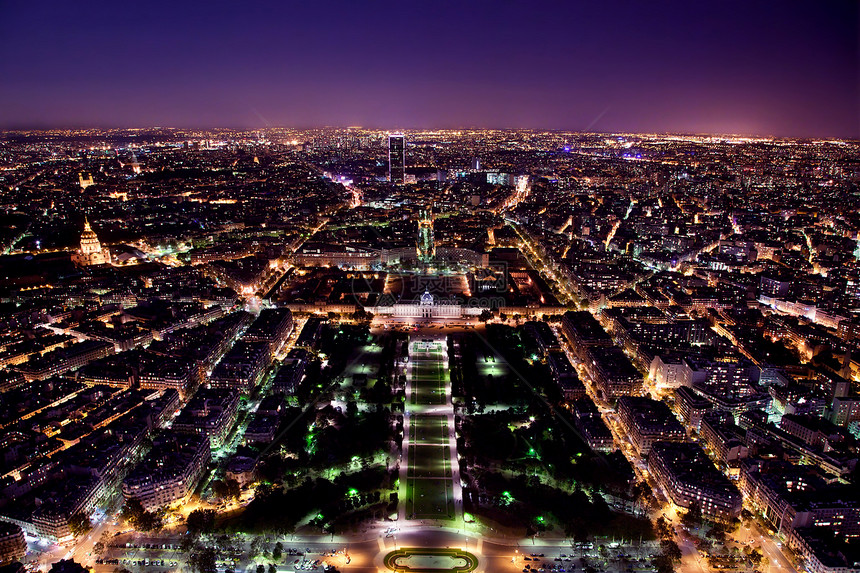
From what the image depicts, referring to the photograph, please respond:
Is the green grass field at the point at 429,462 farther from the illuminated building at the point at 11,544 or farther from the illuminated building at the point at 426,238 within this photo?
the illuminated building at the point at 426,238

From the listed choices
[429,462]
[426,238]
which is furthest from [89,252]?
[429,462]

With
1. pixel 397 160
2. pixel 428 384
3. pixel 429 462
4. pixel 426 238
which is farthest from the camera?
pixel 397 160

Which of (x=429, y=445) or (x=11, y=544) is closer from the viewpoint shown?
(x=11, y=544)

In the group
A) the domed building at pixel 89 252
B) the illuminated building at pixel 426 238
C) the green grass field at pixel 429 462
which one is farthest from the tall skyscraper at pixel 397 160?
the green grass field at pixel 429 462

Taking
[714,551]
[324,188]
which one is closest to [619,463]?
[714,551]

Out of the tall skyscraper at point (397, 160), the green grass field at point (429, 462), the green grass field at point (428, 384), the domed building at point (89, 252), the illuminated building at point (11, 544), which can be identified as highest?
the tall skyscraper at point (397, 160)

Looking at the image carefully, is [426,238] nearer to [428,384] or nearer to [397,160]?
[428,384]

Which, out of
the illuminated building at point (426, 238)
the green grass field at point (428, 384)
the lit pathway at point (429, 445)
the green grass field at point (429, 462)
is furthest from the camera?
the illuminated building at point (426, 238)

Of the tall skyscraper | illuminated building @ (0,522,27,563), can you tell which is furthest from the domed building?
→ the tall skyscraper

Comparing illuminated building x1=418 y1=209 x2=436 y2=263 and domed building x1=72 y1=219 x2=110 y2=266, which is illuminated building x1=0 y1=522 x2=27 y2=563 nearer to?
illuminated building x1=418 y1=209 x2=436 y2=263
